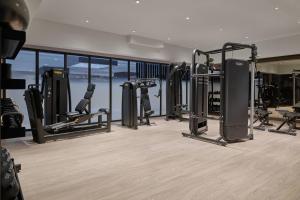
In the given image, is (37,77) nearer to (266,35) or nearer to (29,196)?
(29,196)

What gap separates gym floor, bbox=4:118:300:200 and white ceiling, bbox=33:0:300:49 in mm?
3071

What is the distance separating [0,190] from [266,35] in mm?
8690

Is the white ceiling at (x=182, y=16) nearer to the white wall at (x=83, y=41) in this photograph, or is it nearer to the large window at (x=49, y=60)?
the white wall at (x=83, y=41)

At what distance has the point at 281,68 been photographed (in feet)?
39.5

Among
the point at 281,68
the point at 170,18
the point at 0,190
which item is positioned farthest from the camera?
the point at 281,68

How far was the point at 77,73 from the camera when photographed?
812 centimetres

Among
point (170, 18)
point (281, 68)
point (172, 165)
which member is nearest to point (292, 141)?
point (172, 165)

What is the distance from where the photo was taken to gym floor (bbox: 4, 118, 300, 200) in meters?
2.63

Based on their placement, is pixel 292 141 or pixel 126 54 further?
pixel 126 54

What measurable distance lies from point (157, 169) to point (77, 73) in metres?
5.73

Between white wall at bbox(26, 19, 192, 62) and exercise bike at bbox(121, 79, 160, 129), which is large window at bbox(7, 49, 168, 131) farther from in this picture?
exercise bike at bbox(121, 79, 160, 129)

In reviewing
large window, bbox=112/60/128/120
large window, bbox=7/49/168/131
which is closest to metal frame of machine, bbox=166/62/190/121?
large window, bbox=7/49/168/131

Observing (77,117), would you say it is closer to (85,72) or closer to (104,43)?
(85,72)

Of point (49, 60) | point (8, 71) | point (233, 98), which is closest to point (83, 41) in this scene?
point (49, 60)
